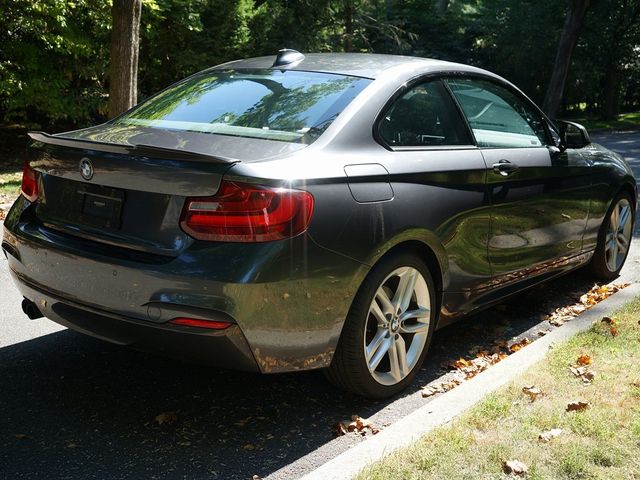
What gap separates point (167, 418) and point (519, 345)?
2342mm

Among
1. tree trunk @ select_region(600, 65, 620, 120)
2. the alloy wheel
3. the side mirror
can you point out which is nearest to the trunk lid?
the side mirror

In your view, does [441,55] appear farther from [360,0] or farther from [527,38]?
[360,0]

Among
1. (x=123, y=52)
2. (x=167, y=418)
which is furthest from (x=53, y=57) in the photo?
(x=167, y=418)

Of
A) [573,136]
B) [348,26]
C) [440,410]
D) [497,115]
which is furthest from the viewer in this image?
[348,26]

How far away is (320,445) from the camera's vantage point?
3473 millimetres

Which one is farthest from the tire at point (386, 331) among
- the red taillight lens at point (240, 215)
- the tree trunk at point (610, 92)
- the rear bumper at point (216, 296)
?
the tree trunk at point (610, 92)

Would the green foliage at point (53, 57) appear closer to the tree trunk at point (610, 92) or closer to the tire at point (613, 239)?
the tire at point (613, 239)

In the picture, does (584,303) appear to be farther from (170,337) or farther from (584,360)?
(170,337)

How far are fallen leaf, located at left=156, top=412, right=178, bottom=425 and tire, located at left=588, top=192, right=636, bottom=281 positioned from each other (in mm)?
3845

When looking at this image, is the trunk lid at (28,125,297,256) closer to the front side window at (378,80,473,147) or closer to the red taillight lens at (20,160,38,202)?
the red taillight lens at (20,160,38,202)

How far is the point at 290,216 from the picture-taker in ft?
10.6

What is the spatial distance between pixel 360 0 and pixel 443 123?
19.3 meters

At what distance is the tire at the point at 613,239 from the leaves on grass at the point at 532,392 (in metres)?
2.60

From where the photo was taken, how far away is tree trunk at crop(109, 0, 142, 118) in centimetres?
980
